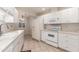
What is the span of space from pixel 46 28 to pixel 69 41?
154 cm

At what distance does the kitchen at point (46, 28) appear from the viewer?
252 centimetres

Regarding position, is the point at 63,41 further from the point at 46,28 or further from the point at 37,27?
the point at 37,27

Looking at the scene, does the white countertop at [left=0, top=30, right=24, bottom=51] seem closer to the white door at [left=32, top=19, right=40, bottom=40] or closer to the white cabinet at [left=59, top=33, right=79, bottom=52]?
the white cabinet at [left=59, top=33, right=79, bottom=52]

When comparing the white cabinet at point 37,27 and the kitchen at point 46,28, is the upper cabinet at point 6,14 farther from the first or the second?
the white cabinet at point 37,27

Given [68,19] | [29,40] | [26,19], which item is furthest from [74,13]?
[29,40]

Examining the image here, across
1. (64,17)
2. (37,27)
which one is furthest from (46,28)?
(64,17)

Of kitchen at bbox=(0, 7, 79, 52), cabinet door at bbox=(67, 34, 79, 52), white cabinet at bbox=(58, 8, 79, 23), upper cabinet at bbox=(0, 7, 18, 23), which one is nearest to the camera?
upper cabinet at bbox=(0, 7, 18, 23)

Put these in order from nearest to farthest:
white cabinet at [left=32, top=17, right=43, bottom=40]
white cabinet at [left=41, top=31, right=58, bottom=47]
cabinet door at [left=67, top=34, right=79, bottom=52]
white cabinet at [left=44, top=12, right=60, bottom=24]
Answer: cabinet door at [left=67, top=34, right=79, bottom=52]
white cabinet at [left=41, top=31, right=58, bottom=47]
white cabinet at [left=44, top=12, right=60, bottom=24]
white cabinet at [left=32, top=17, right=43, bottom=40]

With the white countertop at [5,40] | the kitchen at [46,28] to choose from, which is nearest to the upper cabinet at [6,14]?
the kitchen at [46,28]

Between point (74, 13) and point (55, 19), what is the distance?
100 cm

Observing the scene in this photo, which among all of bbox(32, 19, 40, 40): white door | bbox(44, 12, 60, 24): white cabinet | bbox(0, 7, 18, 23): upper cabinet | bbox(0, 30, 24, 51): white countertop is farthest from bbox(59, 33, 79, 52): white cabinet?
bbox(0, 7, 18, 23): upper cabinet

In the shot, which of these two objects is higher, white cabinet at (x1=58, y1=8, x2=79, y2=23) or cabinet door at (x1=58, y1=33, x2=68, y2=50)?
white cabinet at (x1=58, y1=8, x2=79, y2=23)

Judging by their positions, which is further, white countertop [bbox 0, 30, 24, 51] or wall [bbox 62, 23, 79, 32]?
wall [bbox 62, 23, 79, 32]

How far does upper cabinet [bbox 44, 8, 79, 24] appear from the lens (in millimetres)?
2729
